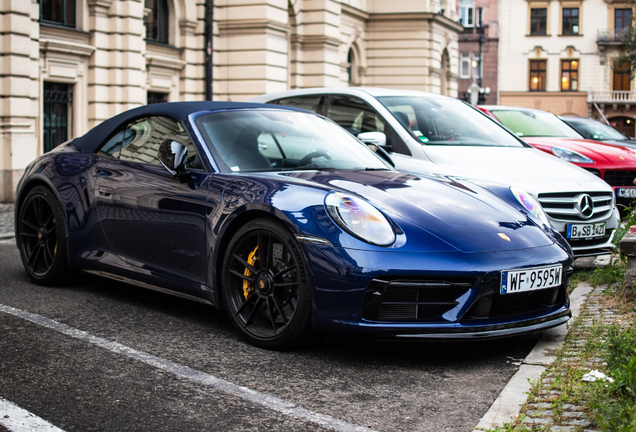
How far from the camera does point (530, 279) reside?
156 inches

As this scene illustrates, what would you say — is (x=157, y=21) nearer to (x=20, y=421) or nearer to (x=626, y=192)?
(x=626, y=192)

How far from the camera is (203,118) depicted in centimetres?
493

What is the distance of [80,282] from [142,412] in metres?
3.01

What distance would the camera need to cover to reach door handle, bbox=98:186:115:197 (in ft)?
17.0

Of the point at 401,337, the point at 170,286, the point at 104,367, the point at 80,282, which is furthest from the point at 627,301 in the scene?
the point at 80,282

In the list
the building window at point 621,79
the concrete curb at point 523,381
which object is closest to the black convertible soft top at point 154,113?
the concrete curb at point 523,381

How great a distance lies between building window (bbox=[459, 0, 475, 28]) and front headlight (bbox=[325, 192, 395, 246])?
2502 inches

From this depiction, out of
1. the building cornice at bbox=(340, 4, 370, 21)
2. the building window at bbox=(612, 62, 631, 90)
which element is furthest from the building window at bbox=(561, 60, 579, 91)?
the building cornice at bbox=(340, 4, 370, 21)

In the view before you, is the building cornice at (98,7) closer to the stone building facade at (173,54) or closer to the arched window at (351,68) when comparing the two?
the stone building facade at (173,54)

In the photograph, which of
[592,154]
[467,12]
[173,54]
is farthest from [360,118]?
[467,12]

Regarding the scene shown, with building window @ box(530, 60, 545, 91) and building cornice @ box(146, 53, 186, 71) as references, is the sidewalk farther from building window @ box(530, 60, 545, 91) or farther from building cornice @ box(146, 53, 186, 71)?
building window @ box(530, 60, 545, 91)

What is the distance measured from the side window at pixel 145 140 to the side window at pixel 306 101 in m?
2.95

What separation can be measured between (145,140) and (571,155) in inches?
240

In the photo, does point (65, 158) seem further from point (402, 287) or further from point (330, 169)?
point (402, 287)
